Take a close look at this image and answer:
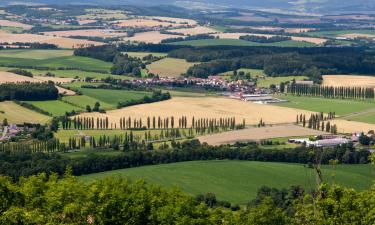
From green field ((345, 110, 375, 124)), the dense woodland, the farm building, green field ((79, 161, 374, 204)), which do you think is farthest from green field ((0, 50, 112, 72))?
green field ((79, 161, 374, 204))

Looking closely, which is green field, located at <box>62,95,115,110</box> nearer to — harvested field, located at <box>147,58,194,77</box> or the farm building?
the farm building

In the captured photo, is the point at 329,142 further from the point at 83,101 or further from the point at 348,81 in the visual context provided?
the point at 348,81

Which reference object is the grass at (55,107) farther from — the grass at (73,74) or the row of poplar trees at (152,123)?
the grass at (73,74)

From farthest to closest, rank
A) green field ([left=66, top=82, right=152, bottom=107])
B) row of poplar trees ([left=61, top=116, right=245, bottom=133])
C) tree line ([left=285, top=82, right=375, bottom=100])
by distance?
tree line ([left=285, top=82, right=375, bottom=100])
green field ([left=66, top=82, right=152, bottom=107])
row of poplar trees ([left=61, top=116, right=245, bottom=133])

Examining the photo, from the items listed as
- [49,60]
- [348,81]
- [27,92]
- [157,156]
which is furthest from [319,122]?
[49,60]

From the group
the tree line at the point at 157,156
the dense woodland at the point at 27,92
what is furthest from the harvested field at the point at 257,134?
the dense woodland at the point at 27,92

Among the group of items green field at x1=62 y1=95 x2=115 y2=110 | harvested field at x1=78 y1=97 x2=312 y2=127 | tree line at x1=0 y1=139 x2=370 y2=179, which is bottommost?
tree line at x1=0 y1=139 x2=370 y2=179
